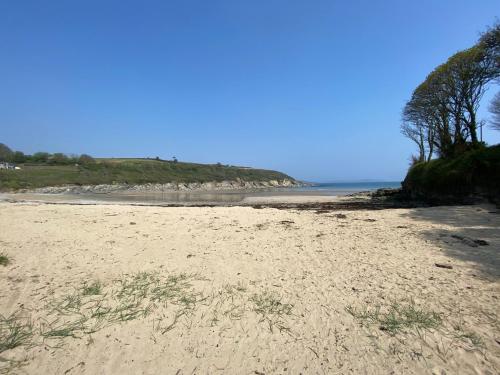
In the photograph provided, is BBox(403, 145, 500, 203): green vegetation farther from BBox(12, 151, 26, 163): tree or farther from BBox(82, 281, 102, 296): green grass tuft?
BBox(12, 151, 26, 163): tree

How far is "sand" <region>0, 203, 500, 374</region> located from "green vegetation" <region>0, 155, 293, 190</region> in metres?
51.4

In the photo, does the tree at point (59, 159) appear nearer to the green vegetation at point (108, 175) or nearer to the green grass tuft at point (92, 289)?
the green vegetation at point (108, 175)

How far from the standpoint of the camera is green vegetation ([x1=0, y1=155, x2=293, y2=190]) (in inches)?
2096

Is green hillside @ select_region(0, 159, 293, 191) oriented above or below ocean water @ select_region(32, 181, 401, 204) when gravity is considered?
above

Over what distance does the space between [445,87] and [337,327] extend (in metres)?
27.8

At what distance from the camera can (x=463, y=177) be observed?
1967 cm

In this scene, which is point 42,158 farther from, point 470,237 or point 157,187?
point 470,237

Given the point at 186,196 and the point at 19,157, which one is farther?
the point at 19,157

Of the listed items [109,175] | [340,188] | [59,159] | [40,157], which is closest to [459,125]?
[340,188]

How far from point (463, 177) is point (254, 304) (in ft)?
70.3

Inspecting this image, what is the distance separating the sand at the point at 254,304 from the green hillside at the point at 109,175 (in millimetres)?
51096

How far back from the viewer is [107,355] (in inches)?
142

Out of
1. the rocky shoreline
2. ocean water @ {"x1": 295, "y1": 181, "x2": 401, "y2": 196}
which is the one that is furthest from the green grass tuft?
the rocky shoreline

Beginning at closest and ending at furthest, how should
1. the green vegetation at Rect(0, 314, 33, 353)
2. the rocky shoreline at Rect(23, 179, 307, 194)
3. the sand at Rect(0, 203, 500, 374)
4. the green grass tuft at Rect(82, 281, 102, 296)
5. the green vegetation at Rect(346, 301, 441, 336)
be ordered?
the sand at Rect(0, 203, 500, 374) < the green vegetation at Rect(0, 314, 33, 353) < the green vegetation at Rect(346, 301, 441, 336) < the green grass tuft at Rect(82, 281, 102, 296) < the rocky shoreline at Rect(23, 179, 307, 194)
